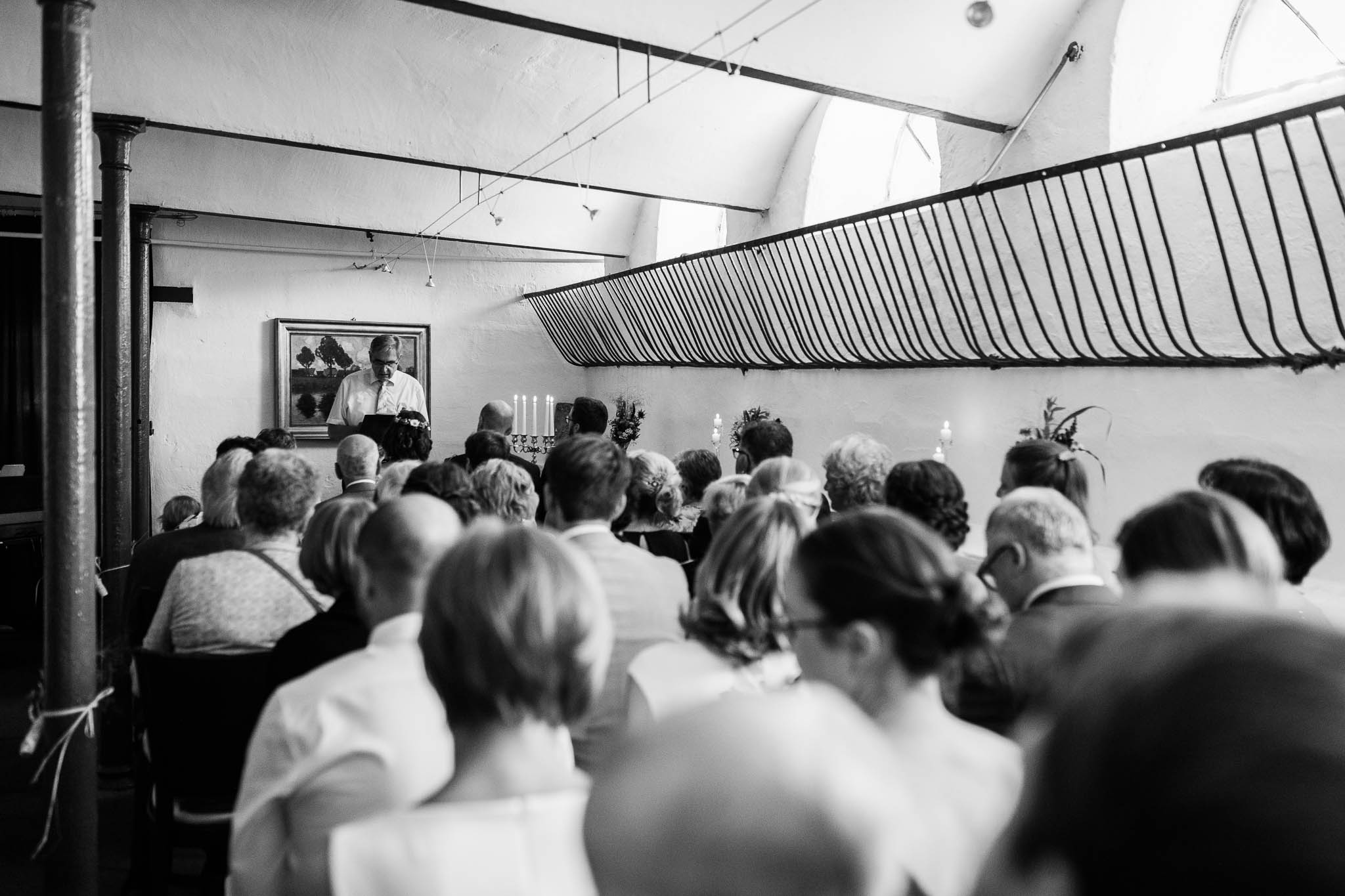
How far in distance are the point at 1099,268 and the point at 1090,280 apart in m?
0.10

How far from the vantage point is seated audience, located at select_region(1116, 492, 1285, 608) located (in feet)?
5.34

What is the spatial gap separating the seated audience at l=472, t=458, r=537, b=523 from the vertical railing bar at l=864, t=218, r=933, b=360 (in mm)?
2974

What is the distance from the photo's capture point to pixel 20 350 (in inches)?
376

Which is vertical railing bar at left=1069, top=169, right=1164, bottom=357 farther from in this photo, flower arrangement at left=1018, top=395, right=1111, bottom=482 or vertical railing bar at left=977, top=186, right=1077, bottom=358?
flower arrangement at left=1018, top=395, right=1111, bottom=482

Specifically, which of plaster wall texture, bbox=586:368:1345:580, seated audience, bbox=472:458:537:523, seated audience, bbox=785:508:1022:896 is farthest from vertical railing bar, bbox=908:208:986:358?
seated audience, bbox=785:508:1022:896

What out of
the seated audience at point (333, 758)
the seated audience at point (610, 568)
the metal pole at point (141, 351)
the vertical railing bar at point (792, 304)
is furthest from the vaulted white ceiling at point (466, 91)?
the seated audience at point (333, 758)

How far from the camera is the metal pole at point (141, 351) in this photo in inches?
305

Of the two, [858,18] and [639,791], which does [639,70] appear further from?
[639,791]

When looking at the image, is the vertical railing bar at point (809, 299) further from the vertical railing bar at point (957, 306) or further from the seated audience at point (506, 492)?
the seated audience at point (506, 492)

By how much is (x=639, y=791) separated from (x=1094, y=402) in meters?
4.68

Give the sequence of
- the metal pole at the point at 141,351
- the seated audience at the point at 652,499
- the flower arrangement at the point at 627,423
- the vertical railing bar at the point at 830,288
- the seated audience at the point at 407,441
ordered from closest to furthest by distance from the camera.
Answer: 1. the seated audience at the point at 652,499
2. the seated audience at the point at 407,441
3. the vertical railing bar at the point at 830,288
4. the metal pole at the point at 141,351
5. the flower arrangement at the point at 627,423

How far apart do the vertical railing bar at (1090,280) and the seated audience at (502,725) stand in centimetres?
375

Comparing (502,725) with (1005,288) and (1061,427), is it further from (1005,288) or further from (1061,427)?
(1005,288)

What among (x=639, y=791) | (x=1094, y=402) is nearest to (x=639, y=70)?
(x=1094, y=402)
